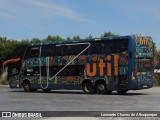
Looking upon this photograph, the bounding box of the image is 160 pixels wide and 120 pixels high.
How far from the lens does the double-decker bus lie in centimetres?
2639

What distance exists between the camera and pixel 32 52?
104 feet

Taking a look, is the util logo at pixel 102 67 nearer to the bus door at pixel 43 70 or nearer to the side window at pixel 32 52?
the bus door at pixel 43 70

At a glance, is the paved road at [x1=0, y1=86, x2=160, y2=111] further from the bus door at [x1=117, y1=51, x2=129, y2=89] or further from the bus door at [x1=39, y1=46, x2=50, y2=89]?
the bus door at [x1=39, y1=46, x2=50, y2=89]

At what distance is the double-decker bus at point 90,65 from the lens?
86.6 feet

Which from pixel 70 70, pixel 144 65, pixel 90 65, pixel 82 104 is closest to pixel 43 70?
pixel 70 70

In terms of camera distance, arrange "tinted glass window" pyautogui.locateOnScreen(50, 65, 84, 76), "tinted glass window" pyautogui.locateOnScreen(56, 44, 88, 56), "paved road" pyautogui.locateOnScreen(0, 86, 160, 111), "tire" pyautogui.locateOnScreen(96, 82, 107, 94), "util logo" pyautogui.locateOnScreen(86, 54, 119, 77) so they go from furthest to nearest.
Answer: "tinted glass window" pyautogui.locateOnScreen(50, 65, 84, 76) < "tinted glass window" pyautogui.locateOnScreen(56, 44, 88, 56) < "tire" pyautogui.locateOnScreen(96, 82, 107, 94) < "util logo" pyautogui.locateOnScreen(86, 54, 119, 77) < "paved road" pyautogui.locateOnScreen(0, 86, 160, 111)

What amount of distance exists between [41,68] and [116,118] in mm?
18445

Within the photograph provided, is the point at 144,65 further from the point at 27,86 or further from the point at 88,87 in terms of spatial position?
the point at 27,86

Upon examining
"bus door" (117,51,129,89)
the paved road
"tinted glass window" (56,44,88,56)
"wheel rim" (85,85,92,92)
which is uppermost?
"tinted glass window" (56,44,88,56)

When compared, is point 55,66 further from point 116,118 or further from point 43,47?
point 116,118

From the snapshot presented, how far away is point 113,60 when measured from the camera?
26797 millimetres

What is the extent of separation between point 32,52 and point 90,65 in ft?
18.3

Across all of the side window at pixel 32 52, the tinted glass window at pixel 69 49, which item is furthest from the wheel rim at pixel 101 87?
the side window at pixel 32 52

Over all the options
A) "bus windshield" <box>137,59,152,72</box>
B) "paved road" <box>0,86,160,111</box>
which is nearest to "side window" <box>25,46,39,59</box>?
"paved road" <box>0,86,160,111</box>
